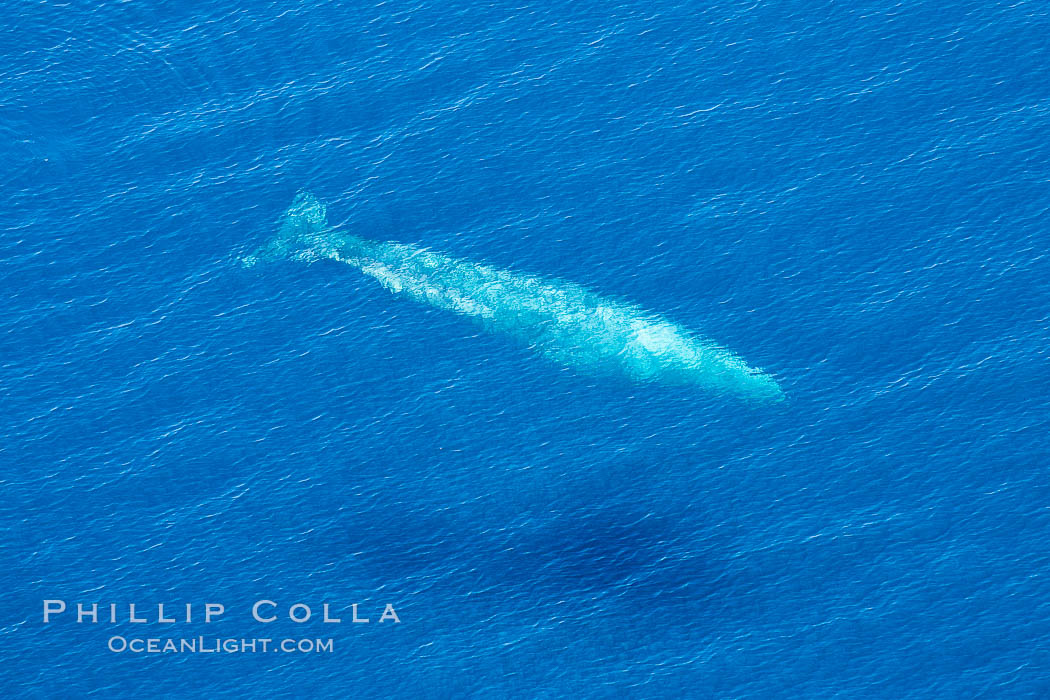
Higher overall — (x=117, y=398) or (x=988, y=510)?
(x=117, y=398)

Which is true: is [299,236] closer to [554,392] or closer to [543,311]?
[543,311]

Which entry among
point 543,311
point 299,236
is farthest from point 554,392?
point 299,236

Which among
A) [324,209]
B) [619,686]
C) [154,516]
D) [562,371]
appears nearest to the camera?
[619,686]

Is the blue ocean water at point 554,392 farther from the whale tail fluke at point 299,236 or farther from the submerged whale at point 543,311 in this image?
the submerged whale at point 543,311

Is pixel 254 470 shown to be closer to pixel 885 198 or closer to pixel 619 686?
pixel 619 686

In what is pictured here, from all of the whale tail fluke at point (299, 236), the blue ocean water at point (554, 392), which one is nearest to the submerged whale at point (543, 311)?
the whale tail fluke at point (299, 236)

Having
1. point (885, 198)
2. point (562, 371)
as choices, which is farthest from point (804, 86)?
point (562, 371)

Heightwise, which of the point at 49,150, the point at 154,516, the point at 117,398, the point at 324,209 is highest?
the point at 49,150
